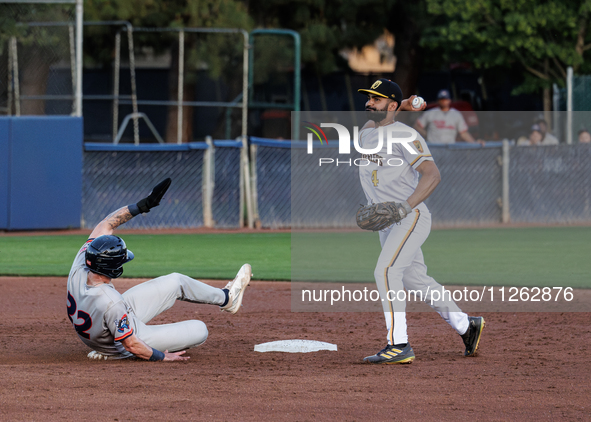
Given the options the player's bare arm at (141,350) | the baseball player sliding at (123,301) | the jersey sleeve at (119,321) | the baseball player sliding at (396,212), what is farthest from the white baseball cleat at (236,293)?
the baseball player sliding at (396,212)

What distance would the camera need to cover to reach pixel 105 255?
5.54 meters

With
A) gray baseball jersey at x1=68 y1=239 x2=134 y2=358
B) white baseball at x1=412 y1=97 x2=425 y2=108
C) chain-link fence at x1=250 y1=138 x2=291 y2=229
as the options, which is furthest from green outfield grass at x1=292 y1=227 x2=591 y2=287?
gray baseball jersey at x1=68 y1=239 x2=134 y2=358

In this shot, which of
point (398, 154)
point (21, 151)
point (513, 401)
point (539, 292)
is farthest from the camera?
point (21, 151)

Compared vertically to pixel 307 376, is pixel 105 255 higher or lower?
higher

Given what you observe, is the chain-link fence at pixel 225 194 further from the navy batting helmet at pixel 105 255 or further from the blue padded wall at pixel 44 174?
the navy batting helmet at pixel 105 255

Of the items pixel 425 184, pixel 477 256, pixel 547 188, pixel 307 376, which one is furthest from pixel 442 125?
pixel 307 376

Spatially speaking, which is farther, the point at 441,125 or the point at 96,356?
the point at 441,125

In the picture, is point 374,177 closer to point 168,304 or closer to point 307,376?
point 307,376

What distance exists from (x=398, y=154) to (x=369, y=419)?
6.72 feet

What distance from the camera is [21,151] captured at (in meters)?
14.5

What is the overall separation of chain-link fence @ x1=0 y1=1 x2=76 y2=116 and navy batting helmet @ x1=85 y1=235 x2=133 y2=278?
Result: 10405mm

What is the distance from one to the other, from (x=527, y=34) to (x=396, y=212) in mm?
16221

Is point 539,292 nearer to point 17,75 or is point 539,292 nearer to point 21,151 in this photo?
point 21,151

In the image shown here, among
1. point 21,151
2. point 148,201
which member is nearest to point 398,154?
point 148,201
